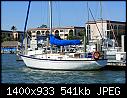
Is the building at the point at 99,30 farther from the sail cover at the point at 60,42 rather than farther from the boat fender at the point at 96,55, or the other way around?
the boat fender at the point at 96,55

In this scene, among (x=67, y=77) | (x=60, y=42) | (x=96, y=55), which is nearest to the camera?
(x=67, y=77)

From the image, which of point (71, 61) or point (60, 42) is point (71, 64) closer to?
point (71, 61)

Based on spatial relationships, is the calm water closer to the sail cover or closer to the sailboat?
the sailboat

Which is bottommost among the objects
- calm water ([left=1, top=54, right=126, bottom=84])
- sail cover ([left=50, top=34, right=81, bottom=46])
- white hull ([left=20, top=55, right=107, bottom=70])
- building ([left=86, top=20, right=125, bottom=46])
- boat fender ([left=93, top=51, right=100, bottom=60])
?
calm water ([left=1, top=54, right=126, bottom=84])

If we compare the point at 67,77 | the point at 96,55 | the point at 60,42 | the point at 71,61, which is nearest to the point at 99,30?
the point at 60,42

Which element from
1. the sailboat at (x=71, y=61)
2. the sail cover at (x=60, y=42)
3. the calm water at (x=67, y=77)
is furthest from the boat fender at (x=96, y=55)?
the sail cover at (x=60, y=42)

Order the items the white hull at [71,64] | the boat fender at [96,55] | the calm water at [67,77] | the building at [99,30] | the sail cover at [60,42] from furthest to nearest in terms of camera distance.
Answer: the building at [99,30] → the sail cover at [60,42] → the boat fender at [96,55] → the white hull at [71,64] → the calm water at [67,77]

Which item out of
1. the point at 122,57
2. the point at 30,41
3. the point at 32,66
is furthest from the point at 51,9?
the point at 30,41

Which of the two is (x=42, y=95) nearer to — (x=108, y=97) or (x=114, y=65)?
(x=108, y=97)

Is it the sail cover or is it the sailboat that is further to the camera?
the sail cover

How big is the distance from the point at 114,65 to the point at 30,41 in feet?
58.9

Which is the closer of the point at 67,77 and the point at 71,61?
the point at 67,77

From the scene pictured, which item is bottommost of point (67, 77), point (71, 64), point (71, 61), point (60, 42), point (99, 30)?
point (67, 77)

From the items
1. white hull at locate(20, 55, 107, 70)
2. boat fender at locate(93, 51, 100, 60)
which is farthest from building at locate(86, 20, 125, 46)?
white hull at locate(20, 55, 107, 70)
